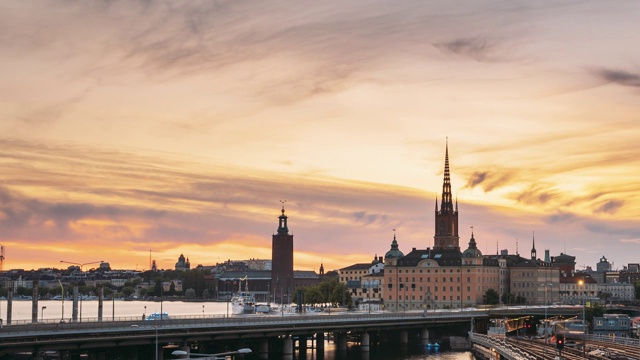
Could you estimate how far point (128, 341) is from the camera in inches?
4429

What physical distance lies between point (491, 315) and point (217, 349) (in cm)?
7629

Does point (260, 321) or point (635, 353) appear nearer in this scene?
point (635, 353)

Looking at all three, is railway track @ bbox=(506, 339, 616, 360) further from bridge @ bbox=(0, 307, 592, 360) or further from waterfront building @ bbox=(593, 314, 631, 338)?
bridge @ bbox=(0, 307, 592, 360)

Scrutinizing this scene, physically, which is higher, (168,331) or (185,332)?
(168,331)

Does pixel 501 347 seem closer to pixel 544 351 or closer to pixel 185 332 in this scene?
pixel 544 351

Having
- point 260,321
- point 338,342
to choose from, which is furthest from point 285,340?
point 338,342

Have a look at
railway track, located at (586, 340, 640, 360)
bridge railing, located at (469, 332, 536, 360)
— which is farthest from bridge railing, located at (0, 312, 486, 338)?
railway track, located at (586, 340, 640, 360)

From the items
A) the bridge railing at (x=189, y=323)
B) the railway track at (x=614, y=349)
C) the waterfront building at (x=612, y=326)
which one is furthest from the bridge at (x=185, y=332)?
the railway track at (x=614, y=349)

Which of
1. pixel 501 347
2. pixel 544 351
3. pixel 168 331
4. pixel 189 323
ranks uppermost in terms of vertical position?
pixel 189 323

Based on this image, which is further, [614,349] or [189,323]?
[189,323]

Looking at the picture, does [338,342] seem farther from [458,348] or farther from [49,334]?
[49,334]

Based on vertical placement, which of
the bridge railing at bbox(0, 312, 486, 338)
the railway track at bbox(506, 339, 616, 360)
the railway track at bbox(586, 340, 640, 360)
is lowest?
the railway track at bbox(506, 339, 616, 360)

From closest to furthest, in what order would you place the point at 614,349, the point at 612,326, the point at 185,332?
the point at 185,332 → the point at 614,349 → the point at 612,326

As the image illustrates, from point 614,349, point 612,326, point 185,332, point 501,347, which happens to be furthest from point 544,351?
point 185,332
